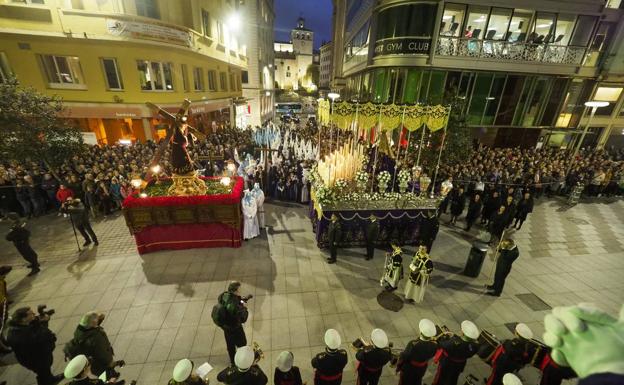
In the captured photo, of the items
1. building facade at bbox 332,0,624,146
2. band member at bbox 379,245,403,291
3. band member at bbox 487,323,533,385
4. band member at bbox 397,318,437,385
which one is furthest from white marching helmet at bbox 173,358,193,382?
building facade at bbox 332,0,624,146

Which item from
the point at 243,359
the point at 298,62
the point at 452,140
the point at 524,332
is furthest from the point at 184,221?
the point at 298,62

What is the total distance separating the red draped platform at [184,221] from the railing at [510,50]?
17.4m

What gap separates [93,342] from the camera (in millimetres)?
4543

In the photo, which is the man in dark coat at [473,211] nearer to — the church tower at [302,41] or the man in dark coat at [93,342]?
the man in dark coat at [93,342]

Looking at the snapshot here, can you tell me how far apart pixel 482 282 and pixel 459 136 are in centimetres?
738

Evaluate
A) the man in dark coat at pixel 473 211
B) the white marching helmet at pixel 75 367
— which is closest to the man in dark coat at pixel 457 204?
the man in dark coat at pixel 473 211

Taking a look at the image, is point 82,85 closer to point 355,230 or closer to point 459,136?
point 355,230

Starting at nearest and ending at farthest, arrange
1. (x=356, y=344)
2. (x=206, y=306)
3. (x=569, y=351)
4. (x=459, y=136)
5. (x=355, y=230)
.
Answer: (x=569, y=351), (x=356, y=344), (x=206, y=306), (x=355, y=230), (x=459, y=136)

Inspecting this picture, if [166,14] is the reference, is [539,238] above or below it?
below

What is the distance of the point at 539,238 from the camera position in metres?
11.3

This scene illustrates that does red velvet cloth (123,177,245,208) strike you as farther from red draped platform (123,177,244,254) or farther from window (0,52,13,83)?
window (0,52,13,83)

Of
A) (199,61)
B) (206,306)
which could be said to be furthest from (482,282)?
(199,61)

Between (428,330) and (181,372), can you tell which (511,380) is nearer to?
(428,330)

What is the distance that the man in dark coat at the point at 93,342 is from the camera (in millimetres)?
4477
